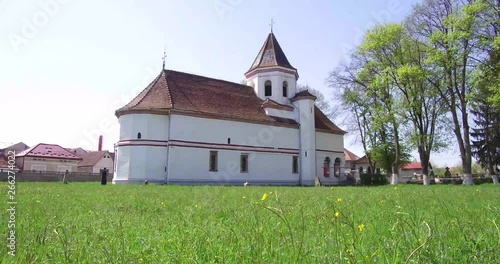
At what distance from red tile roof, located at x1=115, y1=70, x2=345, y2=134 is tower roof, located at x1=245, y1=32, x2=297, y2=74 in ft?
11.1

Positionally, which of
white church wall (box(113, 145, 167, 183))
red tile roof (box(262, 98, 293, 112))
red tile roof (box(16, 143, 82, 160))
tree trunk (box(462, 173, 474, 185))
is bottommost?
tree trunk (box(462, 173, 474, 185))

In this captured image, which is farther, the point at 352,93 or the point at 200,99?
the point at 352,93

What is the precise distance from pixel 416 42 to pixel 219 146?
22.2 meters

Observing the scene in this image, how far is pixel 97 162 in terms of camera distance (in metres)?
70.4

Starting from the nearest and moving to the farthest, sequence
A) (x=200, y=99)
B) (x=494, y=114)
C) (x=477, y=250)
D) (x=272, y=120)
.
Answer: (x=477, y=250)
(x=200, y=99)
(x=272, y=120)
(x=494, y=114)

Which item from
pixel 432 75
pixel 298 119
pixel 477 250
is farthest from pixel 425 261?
pixel 298 119

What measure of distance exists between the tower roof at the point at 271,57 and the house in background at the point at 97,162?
4381cm

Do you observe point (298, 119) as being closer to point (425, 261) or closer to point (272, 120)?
point (272, 120)

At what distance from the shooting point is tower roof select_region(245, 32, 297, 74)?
134 ft

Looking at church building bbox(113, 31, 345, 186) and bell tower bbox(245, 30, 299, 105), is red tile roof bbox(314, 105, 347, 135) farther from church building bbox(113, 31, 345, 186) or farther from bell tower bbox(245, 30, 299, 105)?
bell tower bbox(245, 30, 299, 105)

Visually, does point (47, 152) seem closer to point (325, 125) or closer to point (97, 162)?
point (97, 162)

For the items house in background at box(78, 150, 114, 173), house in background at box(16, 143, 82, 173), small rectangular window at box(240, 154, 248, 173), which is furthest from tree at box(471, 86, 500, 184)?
house in background at box(78, 150, 114, 173)

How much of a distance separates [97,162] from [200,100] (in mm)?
45731

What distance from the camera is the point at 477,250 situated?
9.25 feet
